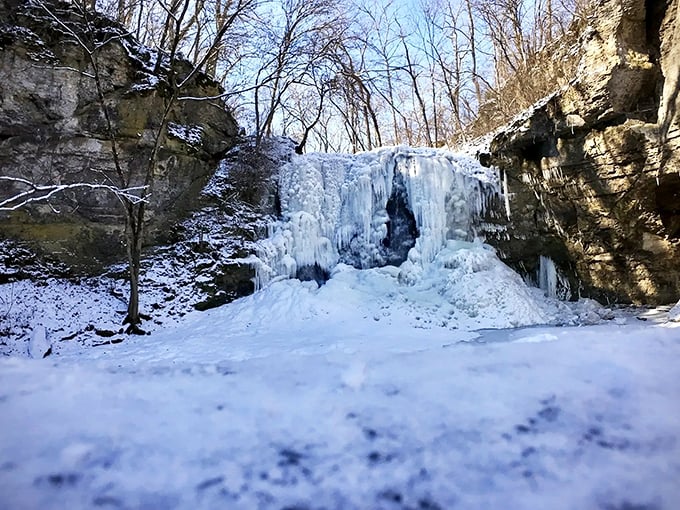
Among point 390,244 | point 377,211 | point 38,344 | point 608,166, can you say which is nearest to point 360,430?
point 38,344

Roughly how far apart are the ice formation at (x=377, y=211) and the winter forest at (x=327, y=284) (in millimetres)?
56

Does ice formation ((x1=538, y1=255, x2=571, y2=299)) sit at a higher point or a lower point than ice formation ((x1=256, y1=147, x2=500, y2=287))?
lower

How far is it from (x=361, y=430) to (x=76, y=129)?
9.05 metres

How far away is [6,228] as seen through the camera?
284 inches

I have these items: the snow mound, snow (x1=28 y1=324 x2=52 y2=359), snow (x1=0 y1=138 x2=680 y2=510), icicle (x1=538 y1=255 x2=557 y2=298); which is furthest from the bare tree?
icicle (x1=538 y1=255 x2=557 y2=298)

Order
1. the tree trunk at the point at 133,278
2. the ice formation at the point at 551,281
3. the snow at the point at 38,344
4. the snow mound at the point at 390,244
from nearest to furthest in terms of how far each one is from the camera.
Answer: the snow at the point at 38,344 → the tree trunk at the point at 133,278 → the snow mound at the point at 390,244 → the ice formation at the point at 551,281

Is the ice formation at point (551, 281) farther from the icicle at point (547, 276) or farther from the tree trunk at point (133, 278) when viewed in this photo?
the tree trunk at point (133, 278)

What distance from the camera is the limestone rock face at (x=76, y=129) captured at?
24.2ft

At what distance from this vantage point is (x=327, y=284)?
8.56 meters

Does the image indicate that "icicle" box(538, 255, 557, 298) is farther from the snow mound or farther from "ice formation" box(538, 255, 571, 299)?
the snow mound

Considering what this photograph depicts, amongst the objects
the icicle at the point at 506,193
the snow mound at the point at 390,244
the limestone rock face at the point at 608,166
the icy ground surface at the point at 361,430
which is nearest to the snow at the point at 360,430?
the icy ground surface at the point at 361,430

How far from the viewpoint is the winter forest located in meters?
1.06

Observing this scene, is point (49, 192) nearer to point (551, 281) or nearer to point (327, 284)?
point (327, 284)

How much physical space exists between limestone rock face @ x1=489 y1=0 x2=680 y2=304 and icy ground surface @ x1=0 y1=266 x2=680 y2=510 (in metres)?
6.10
